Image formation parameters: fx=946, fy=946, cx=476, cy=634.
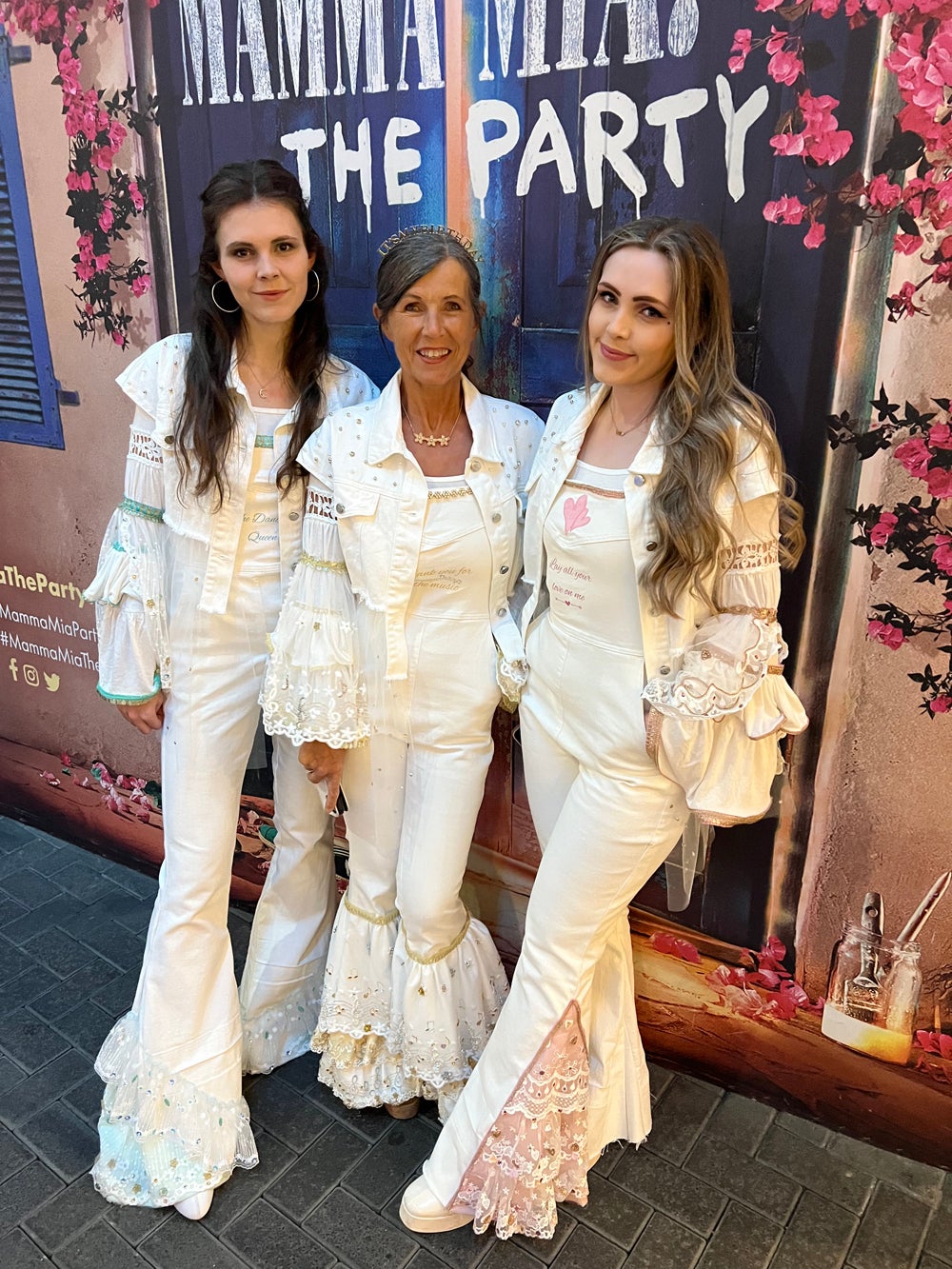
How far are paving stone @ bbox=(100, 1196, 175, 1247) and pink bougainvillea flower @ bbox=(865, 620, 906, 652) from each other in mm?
2174

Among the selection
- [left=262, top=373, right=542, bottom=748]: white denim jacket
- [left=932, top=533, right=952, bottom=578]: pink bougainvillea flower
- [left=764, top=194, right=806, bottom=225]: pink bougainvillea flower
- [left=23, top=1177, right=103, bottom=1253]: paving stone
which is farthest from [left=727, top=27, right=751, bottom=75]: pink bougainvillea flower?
[left=23, top=1177, right=103, bottom=1253]: paving stone

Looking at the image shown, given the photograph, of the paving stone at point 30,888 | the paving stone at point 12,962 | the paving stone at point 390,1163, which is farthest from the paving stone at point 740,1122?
the paving stone at point 30,888

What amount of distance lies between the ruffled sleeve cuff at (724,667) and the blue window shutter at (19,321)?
8.47 feet

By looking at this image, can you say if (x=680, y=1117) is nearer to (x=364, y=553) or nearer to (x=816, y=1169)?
(x=816, y=1169)

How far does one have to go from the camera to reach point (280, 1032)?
283 cm

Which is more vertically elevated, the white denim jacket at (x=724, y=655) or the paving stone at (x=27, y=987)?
the white denim jacket at (x=724, y=655)

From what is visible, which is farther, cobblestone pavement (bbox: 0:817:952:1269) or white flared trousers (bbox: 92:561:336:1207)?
white flared trousers (bbox: 92:561:336:1207)

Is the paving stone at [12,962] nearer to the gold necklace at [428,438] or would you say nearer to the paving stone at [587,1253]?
the paving stone at [587,1253]

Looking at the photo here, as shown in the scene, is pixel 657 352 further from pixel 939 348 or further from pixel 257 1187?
pixel 257 1187

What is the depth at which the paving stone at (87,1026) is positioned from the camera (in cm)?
290

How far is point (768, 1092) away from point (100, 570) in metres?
2.32

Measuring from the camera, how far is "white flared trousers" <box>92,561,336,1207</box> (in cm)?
238

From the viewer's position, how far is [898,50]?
1893mm

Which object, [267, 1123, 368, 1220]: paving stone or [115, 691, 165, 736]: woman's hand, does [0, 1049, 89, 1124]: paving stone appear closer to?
[267, 1123, 368, 1220]: paving stone
